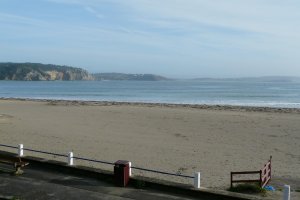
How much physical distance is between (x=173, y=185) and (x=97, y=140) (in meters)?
11.2

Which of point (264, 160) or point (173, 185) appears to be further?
point (264, 160)

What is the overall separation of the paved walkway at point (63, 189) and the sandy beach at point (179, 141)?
3.15m

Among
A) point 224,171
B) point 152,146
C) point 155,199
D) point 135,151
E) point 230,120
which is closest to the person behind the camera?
point 155,199

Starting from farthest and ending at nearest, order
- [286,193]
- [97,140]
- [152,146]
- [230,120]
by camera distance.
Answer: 1. [230,120]
2. [97,140]
3. [152,146]
4. [286,193]

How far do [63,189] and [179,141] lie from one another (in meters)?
11.3

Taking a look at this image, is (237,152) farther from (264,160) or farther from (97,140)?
(97,140)

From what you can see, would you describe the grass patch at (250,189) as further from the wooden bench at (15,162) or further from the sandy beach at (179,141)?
the wooden bench at (15,162)

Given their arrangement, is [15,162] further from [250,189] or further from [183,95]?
[183,95]

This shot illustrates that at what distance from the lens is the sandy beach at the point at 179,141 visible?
1522cm

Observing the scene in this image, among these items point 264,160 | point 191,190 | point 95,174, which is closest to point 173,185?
point 191,190

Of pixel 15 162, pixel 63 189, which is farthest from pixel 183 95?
pixel 63 189

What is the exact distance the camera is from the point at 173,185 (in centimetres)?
991

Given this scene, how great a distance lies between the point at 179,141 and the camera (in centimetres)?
2066

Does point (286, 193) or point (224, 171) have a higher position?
point (286, 193)
